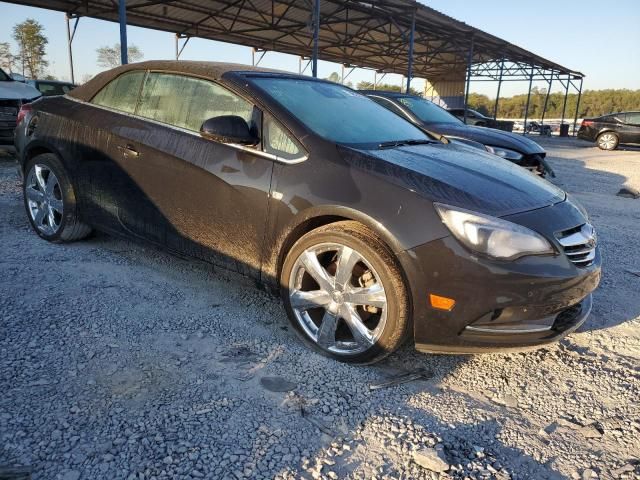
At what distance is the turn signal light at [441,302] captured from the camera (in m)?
2.17

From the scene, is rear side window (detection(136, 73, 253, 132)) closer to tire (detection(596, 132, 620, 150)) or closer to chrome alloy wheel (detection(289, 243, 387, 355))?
chrome alloy wheel (detection(289, 243, 387, 355))

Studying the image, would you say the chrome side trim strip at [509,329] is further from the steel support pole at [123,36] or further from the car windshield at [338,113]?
the steel support pole at [123,36]

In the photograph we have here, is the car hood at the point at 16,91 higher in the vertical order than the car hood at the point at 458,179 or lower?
higher

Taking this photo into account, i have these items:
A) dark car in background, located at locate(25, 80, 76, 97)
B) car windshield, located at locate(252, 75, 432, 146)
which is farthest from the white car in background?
car windshield, located at locate(252, 75, 432, 146)

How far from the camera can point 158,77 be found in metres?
3.30

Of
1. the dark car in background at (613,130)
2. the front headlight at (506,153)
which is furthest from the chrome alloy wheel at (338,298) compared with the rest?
the dark car in background at (613,130)

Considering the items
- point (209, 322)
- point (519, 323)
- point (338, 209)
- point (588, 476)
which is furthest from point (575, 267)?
point (209, 322)

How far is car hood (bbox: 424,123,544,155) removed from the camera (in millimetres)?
7119

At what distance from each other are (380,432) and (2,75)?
10.4 metres

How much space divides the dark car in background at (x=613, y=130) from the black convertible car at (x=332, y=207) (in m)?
19.3

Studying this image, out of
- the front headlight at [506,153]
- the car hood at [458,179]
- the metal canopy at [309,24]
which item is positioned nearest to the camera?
the car hood at [458,179]

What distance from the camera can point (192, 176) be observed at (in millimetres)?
2904

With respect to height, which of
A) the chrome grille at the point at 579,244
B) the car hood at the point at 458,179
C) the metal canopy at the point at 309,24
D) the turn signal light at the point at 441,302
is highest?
the metal canopy at the point at 309,24

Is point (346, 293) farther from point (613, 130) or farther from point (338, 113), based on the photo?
point (613, 130)
